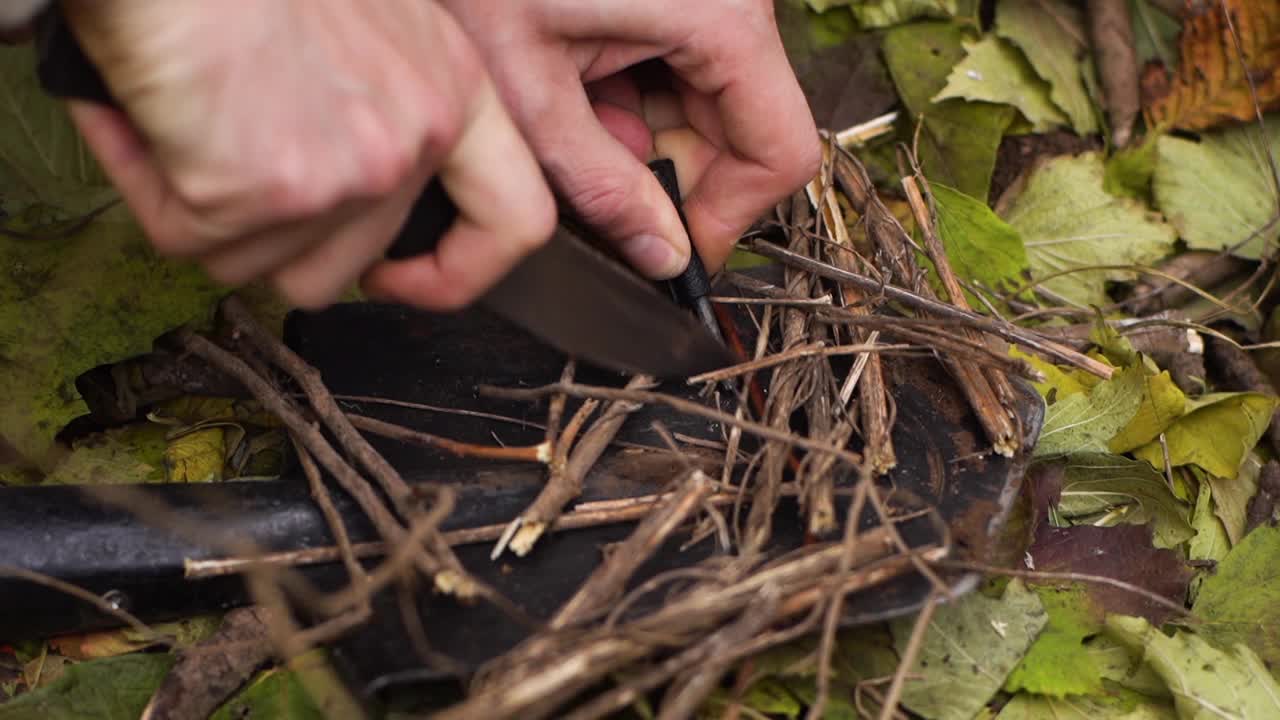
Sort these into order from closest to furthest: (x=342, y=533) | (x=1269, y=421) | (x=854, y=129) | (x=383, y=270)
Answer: (x=383, y=270), (x=342, y=533), (x=1269, y=421), (x=854, y=129)

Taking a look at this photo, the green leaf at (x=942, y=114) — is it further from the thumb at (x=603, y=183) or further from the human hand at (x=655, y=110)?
the thumb at (x=603, y=183)

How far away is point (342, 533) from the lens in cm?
158

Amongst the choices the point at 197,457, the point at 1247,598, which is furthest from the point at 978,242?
the point at 197,457

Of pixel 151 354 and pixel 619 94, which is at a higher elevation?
pixel 619 94

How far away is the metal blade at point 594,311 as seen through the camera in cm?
146

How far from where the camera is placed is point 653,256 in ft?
6.00

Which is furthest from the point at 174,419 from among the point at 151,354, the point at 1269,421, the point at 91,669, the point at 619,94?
the point at 1269,421

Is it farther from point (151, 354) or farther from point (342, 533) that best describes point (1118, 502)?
point (151, 354)

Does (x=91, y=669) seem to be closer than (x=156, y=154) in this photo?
No

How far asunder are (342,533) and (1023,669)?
107 cm

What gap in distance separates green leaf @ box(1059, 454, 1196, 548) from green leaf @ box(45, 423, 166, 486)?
1.71 m

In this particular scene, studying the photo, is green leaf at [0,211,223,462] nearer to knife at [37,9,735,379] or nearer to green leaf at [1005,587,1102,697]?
knife at [37,9,735,379]

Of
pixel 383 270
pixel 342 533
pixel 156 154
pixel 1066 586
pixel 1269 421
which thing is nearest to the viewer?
pixel 156 154

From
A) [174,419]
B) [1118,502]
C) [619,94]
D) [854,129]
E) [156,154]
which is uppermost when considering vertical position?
[156,154]
